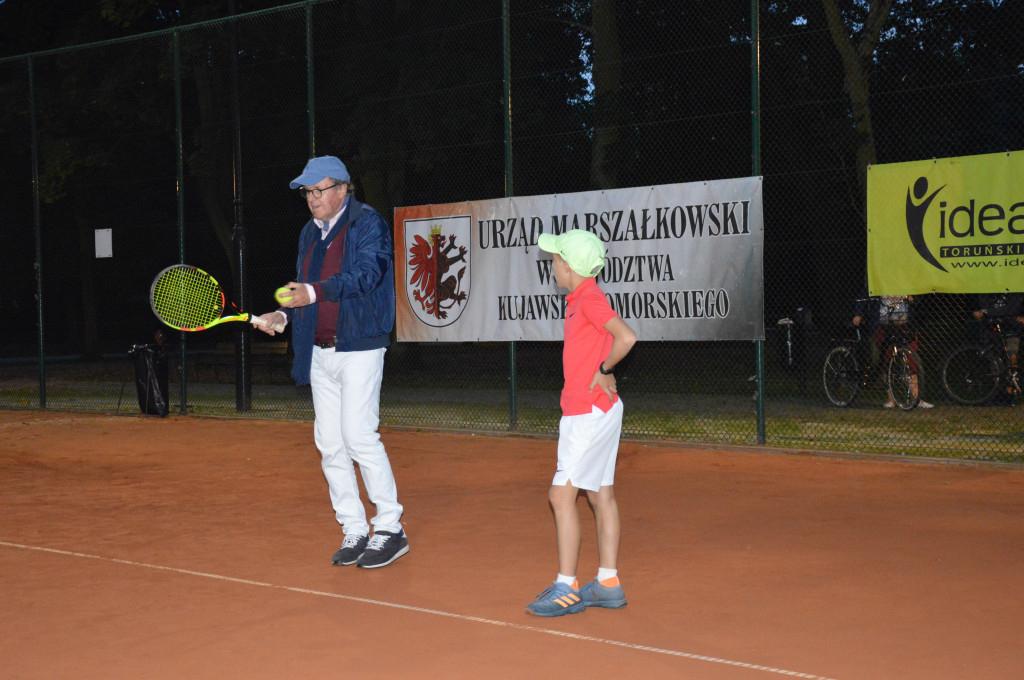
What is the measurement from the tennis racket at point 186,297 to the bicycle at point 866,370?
26.3ft

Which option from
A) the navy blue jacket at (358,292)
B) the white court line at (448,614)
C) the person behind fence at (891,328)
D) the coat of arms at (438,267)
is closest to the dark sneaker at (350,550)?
the white court line at (448,614)

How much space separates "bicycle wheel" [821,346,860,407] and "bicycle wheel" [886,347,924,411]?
435mm

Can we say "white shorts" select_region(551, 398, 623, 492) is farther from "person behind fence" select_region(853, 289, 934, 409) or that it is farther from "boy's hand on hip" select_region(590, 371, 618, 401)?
"person behind fence" select_region(853, 289, 934, 409)

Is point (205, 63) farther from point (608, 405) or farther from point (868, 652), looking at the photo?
point (868, 652)

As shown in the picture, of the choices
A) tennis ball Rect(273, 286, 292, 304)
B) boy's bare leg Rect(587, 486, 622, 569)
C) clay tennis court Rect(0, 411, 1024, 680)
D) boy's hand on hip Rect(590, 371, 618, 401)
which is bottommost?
clay tennis court Rect(0, 411, 1024, 680)

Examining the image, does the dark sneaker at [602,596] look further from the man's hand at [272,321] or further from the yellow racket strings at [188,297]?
the yellow racket strings at [188,297]

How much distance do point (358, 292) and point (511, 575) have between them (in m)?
1.60

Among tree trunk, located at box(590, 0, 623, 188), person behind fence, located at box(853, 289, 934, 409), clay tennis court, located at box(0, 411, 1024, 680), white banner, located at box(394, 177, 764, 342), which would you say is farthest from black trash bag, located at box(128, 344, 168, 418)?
person behind fence, located at box(853, 289, 934, 409)

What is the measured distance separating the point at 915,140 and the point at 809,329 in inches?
113

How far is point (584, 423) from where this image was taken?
194 inches

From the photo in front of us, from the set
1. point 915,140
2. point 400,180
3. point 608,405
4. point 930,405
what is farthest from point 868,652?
point 400,180

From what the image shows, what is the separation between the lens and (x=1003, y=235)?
894 cm

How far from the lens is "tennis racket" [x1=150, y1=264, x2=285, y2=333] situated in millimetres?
7000

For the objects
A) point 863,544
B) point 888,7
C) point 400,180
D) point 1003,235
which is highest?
point 888,7
